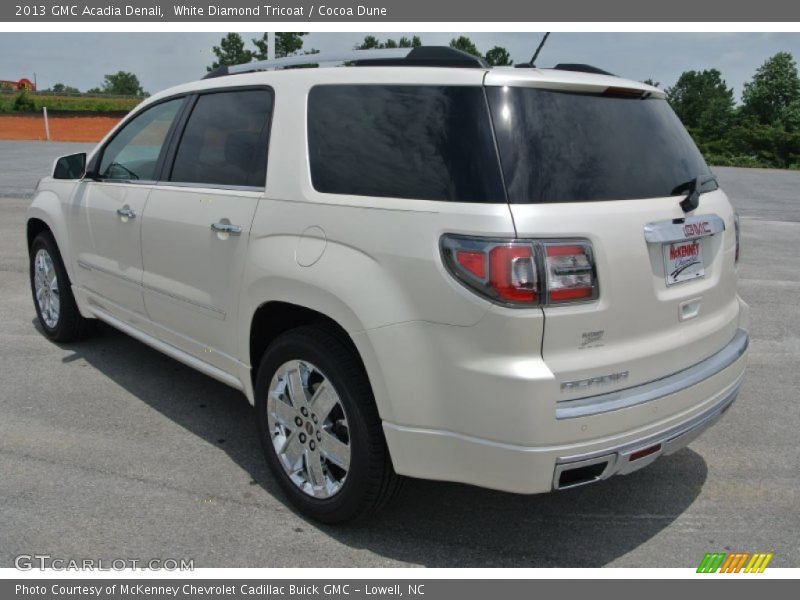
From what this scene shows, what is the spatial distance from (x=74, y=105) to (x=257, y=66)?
237 ft

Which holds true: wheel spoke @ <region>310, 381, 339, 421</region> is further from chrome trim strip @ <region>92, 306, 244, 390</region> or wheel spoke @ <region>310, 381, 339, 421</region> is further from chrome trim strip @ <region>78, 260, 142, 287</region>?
chrome trim strip @ <region>78, 260, 142, 287</region>

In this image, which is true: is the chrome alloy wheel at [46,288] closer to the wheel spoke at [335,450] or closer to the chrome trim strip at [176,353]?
the chrome trim strip at [176,353]

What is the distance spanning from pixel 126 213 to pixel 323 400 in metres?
1.98

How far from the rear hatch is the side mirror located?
3387mm

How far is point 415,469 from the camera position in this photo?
2.70m

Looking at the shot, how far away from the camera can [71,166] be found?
16.0ft

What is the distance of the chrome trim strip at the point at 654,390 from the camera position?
2453 millimetres

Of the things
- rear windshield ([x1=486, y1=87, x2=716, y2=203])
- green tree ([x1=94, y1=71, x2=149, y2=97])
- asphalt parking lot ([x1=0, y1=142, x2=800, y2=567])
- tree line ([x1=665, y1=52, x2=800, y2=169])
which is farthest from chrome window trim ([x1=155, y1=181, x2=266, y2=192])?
green tree ([x1=94, y1=71, x2=149, y2=97])

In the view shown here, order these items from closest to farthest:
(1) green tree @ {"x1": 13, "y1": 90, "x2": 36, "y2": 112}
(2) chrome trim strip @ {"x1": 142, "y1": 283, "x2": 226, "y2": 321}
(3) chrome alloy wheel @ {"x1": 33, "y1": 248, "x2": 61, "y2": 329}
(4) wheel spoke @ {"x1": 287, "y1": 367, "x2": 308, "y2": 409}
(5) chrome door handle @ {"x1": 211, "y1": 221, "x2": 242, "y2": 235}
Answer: (4) wheel spoke @ {"x1": 287, "y1": 367, "x2": 308, "y2": 409} → (5) chrome door handle @ {"x1": 211, "y1": 221, "x2": 242, "y2": 235} → (2) chrome trim strip @ {"x1": 142, "y1": 283, "x2": 226, "y2": 321} → (3) chrome alloy wheel @ {"x1": 33, "y1": 248, "x2": 61, "y2": 329} → (1) green tree @ {"x1": 13, "y1": 90, "x2": 36, "y2": 112}

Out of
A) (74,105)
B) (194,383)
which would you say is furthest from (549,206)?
(74,105)

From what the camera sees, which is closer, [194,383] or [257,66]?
[257,66]

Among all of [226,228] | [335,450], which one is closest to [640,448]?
[335,450]

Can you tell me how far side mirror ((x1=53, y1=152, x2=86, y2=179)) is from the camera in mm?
4847
